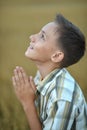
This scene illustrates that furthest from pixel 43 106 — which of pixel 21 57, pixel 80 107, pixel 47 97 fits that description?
pixel 21 57

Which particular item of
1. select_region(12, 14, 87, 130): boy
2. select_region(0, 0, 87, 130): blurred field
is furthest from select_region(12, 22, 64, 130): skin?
select_region(0, 0, 87, 130): blurred field

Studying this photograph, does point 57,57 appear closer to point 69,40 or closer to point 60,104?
point 69,40

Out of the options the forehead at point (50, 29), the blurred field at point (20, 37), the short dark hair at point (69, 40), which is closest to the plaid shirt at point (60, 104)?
the short dark hair at point (69, 40)

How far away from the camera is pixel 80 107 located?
2.03m

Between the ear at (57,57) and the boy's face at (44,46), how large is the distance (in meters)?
0.02

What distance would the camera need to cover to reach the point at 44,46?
2102 millimetres

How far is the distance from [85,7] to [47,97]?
1255 millimetres

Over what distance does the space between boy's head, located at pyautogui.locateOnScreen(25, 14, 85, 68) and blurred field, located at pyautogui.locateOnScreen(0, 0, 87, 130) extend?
97 centimetres

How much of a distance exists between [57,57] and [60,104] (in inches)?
11.2

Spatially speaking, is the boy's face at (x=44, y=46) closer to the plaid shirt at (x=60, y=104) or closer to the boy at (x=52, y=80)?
the boy at (x=52, y=80)

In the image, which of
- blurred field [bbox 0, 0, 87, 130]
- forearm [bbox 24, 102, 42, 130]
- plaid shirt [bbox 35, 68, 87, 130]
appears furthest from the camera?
blurred field [bbox 0, 0, 87, 130]

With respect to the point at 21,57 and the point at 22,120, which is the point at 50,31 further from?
the point at 22,120

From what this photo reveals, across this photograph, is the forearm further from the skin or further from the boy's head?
the boy's head

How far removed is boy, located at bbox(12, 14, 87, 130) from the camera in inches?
78.6
